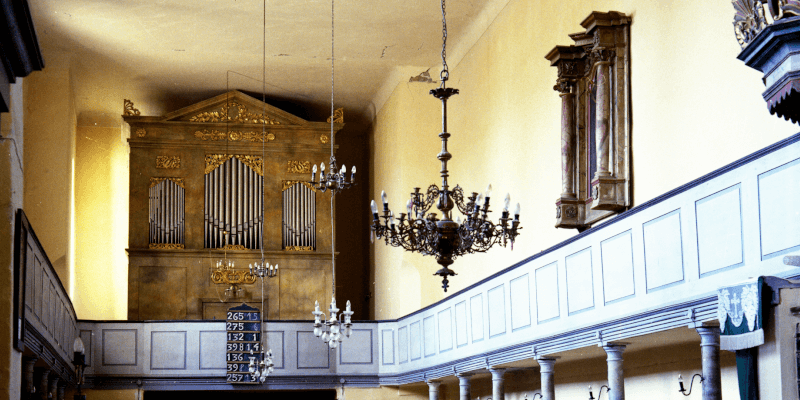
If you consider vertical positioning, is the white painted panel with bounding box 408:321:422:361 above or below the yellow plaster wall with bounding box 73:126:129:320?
below

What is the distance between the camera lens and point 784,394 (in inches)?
218

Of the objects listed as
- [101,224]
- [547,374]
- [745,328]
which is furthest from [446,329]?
[101,224]

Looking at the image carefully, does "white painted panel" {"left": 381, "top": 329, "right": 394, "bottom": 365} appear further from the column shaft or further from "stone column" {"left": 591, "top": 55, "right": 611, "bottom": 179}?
"stone column" {"left": 591, "top": 55, "right": 611, "bottom": 179}

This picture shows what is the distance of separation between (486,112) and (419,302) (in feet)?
14.3

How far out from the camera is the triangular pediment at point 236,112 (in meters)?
20.8

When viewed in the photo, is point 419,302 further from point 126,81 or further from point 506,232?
point 506,232

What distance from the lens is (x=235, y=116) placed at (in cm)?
2100

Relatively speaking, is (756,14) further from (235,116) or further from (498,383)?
(235,116)

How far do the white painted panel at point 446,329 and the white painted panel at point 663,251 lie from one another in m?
6.50

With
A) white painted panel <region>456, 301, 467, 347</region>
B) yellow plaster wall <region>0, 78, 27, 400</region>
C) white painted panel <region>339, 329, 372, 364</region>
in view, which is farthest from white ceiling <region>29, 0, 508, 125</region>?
yellow plaster wall <region>0, 78, 27, 400</region>

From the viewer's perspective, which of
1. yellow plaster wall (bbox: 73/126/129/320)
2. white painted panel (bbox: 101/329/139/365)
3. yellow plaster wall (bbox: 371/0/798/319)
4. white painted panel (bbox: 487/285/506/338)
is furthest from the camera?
yellow plaster wall (bbox: 73/126/129/320)

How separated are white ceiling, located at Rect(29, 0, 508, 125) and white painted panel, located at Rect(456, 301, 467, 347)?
478cm

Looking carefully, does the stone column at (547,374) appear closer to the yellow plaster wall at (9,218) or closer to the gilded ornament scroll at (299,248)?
the yellow plaster wall at (9,218)

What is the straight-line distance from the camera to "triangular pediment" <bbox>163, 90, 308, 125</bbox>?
20828 mm
